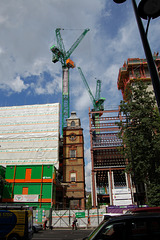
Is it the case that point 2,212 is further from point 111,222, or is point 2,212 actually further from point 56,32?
point 56,32

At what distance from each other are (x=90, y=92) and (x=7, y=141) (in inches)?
2518

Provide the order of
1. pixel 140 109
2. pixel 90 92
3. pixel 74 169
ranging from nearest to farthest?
pixel 140 109 → pixel 74 169 → pixel 90 92

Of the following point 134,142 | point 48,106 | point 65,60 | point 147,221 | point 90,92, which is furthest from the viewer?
point 90,92

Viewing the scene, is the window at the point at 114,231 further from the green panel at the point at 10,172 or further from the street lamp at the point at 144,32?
the green panel at the point at 10,172

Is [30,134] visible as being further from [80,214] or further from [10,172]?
[80,214]

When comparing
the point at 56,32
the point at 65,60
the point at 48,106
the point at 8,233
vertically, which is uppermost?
the point at 56,32

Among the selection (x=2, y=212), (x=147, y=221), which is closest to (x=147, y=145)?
(x=2, y=212)

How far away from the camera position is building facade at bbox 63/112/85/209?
36906mm

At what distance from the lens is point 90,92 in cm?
10219

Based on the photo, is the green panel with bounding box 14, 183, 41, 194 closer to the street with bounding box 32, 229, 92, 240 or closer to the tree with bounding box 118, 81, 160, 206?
the street with bounding box 32, 229, 92, 240

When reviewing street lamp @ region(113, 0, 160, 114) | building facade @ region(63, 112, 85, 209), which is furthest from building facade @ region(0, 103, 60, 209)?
street lamp @ region(113, 0, 160, 114)

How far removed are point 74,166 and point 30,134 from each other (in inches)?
575

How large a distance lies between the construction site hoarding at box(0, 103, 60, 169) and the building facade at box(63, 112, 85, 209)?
9.90ft

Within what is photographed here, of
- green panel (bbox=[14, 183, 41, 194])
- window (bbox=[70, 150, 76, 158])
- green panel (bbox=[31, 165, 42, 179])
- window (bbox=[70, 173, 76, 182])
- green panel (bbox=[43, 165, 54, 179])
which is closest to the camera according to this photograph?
green panel (bbox=[14, 183, 41, 194])
